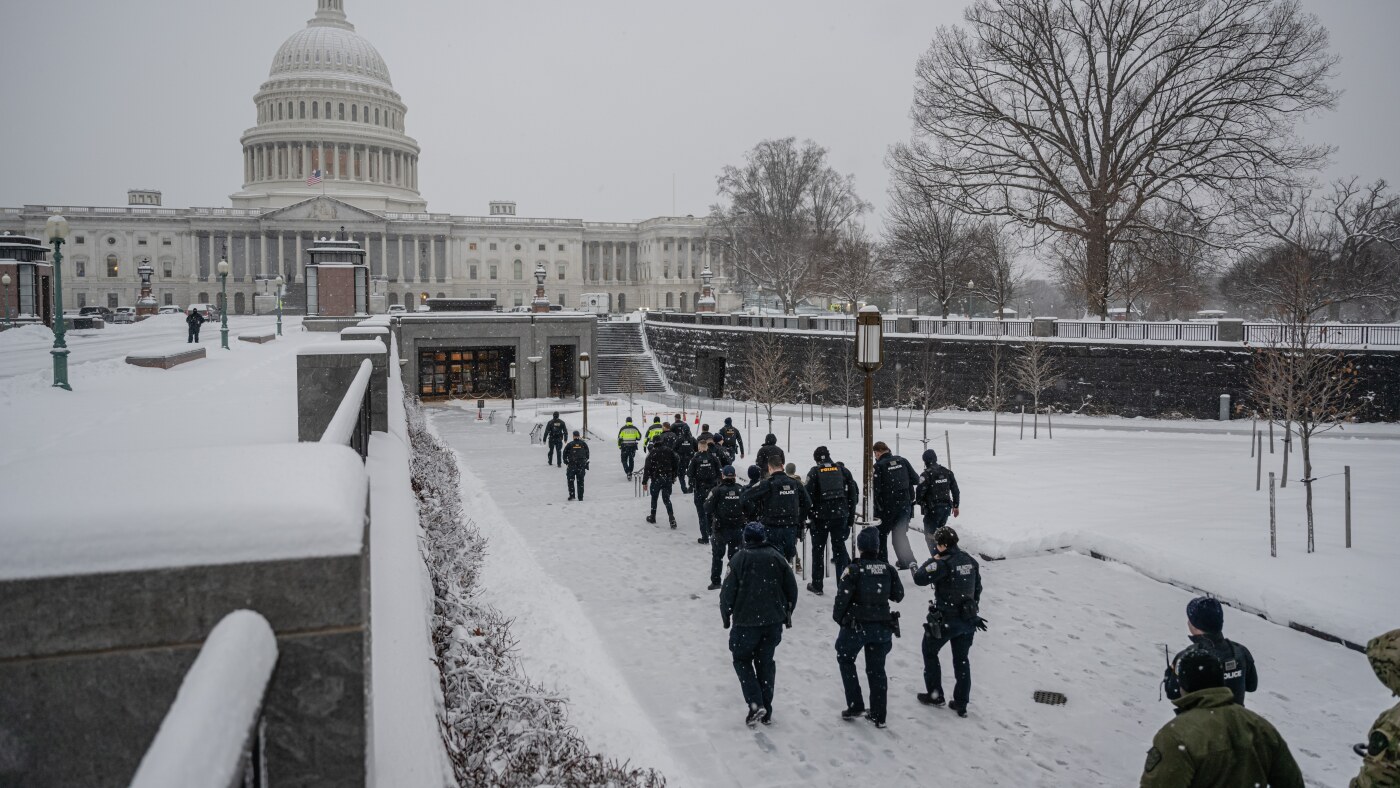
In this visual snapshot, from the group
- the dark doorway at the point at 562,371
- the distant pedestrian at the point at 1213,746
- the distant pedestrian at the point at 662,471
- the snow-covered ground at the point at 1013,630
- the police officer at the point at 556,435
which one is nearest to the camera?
the distant pedestrian at the point at 1213,746

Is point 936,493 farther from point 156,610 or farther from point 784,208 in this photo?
point 784,208

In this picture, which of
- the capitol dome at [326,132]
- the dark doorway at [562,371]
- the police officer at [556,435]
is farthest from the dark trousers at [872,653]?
the capitol dome at [326,132]

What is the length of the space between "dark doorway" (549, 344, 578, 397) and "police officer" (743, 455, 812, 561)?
151ft

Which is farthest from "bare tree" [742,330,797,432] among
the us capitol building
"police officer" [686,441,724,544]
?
the us capitol building

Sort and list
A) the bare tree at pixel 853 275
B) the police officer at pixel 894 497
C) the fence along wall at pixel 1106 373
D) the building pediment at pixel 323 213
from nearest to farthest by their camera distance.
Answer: the police officer at pixel 894 497 → the fence along wall at pixel 1106 373 → the bare tree at pixel 853 275 → the building pediment at pixel 323 213

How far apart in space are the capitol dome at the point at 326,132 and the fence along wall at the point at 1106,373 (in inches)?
3669

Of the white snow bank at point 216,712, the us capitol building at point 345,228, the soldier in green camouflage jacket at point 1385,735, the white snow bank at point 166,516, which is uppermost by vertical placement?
the us capitol building at point 345,228

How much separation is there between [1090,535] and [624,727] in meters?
9.70

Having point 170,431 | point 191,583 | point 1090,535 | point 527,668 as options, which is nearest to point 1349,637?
point 1090,535

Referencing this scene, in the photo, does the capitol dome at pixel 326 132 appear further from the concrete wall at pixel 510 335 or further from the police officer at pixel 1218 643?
the police officer at pixel 1218 643

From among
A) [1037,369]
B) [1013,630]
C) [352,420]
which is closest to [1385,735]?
[352,420]

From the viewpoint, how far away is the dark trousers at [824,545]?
1249cm

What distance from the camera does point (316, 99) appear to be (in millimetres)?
117938

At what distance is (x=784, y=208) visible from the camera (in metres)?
67.7
